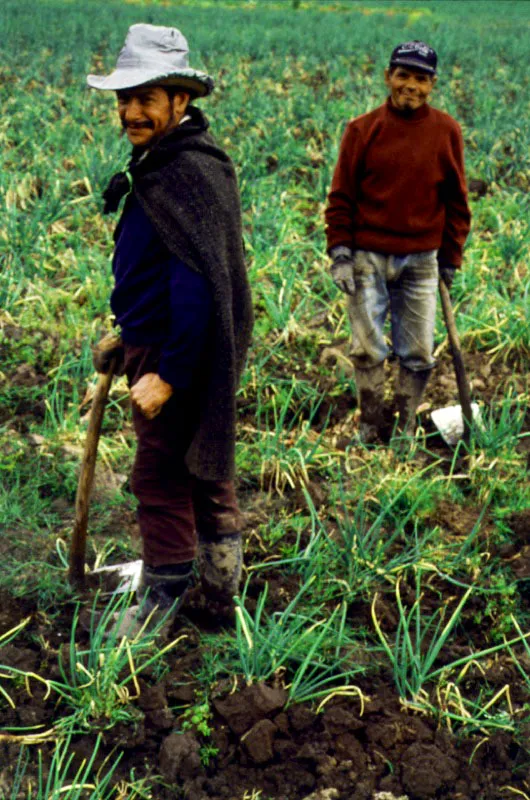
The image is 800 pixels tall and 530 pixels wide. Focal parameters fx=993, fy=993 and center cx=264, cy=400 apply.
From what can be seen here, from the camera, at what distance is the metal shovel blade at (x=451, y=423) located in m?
4.15

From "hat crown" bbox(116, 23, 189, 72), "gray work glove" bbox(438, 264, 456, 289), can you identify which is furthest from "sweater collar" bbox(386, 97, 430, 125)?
"hat crown" bbox(116, 23, 189, 72)

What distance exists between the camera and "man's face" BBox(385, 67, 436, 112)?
3463 mm

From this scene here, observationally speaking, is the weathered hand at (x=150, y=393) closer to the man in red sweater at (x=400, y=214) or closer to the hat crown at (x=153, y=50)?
the hat crown at (x=153, y=50)

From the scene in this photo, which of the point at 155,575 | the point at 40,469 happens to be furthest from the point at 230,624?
the point at 40,469

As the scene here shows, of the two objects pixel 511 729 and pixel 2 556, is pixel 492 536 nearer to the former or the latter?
pixel 511 729

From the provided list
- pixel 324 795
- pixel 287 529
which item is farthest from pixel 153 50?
pixel 324 795

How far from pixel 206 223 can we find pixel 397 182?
4.36ft

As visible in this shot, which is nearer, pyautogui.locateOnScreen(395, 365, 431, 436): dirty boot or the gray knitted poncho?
the gray knitted poncho

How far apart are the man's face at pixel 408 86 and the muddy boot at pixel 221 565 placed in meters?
1.65

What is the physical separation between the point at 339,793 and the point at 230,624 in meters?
0.69

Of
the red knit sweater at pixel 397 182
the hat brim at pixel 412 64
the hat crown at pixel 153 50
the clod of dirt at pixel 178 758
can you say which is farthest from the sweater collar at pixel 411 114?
the clod of dirt at pixel 178 758

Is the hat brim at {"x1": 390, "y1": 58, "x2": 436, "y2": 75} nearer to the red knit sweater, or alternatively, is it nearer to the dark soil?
the red knit sweater

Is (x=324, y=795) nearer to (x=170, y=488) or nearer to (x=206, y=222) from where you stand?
(x=170, y=488)

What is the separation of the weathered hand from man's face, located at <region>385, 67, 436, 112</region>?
61.6 inches
